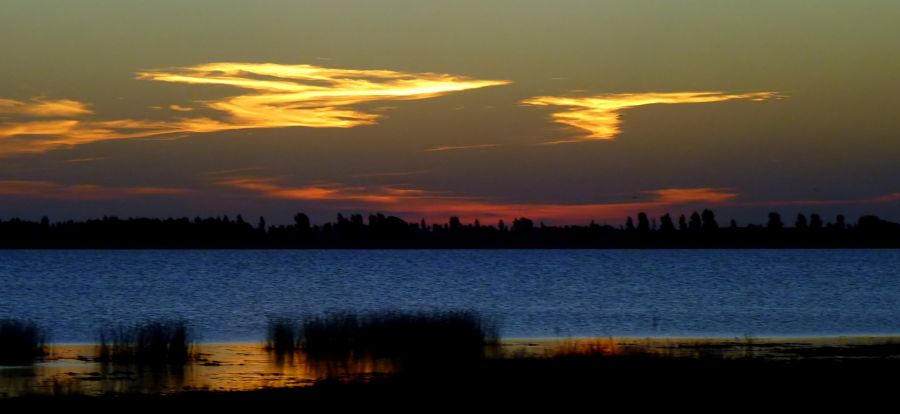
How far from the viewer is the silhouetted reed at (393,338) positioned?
34.2 meters

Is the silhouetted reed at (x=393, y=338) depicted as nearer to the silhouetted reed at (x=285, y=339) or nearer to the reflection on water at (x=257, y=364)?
the silhouetted reed at (x=285, y=339)

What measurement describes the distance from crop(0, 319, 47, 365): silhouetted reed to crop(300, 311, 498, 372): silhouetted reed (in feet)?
23.3

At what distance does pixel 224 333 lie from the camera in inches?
1898

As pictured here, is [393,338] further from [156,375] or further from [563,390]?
[563,390]

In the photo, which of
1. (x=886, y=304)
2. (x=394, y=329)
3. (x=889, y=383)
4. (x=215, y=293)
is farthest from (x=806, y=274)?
(x=889, y=383)

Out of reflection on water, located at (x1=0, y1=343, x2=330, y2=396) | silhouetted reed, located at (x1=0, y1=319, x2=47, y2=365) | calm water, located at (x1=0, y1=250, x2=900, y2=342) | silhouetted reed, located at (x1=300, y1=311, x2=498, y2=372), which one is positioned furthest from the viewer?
calm water, located at (x1=0, y1=250, x2=900, y2=342)

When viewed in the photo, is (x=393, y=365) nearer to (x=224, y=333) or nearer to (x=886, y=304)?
(x=224, y=333)

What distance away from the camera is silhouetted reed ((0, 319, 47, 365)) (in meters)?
33.1

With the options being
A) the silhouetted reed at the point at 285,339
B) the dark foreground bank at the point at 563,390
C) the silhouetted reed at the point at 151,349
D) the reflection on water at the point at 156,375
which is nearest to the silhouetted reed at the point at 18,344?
the reflection on water at the point at 156,375

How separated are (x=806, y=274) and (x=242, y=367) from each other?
10787 cm

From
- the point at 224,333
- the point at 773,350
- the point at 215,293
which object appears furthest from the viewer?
the point at 215,293

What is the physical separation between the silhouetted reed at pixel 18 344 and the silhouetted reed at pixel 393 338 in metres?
7.11

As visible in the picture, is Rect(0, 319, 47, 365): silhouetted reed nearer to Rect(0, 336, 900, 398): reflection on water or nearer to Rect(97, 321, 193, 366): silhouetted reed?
Rect(0, 336, 900, 398): reflection on water

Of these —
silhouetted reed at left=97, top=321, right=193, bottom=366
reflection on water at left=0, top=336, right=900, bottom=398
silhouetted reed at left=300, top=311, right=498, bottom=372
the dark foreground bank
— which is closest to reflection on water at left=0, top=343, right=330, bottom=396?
reflection on water at left=0, top=336, right=900, bottom=398
